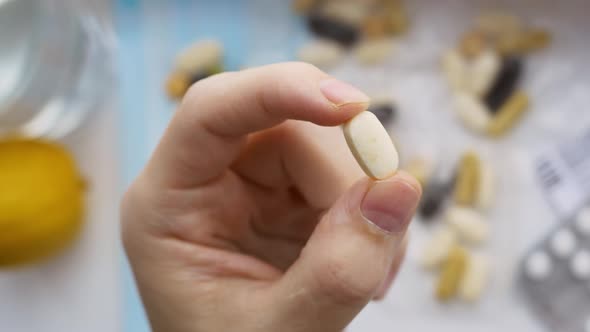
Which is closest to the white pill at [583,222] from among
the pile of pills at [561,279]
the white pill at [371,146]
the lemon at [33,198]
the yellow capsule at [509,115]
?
the pile of pills at [561,279]

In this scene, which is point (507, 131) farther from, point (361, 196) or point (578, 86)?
point (361, 196)

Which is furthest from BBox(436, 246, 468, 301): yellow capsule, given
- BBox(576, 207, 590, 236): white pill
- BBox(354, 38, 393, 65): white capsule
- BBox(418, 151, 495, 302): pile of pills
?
BBox(354, 38, 393, 65): white capsule

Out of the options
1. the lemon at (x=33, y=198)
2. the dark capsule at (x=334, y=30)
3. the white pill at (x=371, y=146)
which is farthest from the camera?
the dark capsule at (x=334, y=30)

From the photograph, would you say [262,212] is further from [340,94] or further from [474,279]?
[474,279]

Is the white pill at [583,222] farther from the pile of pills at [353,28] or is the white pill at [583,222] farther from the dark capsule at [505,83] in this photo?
the pile of pills at [353,28]

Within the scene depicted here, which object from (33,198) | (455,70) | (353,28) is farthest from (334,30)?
(33,198)

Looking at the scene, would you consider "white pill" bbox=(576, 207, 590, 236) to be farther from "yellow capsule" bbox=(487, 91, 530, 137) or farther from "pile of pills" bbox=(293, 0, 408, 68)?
"pile of pills" bbox=(293, 0, 408, 68)

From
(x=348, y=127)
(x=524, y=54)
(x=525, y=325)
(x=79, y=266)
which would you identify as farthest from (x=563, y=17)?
(x=79, y=266)
